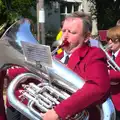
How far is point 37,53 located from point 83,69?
26cm

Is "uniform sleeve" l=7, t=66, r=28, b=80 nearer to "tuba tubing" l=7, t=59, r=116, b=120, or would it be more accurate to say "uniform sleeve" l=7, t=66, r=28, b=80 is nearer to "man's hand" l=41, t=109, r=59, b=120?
"tuba tubing" l=7, t=59, r=116, b=120

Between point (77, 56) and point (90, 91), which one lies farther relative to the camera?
point (77, 56)

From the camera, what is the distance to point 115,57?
3.41 m

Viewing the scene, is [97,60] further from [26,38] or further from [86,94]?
[26,38]

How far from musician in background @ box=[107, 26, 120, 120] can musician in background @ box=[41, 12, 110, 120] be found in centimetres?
65

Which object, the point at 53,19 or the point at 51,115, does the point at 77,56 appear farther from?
the point at 53,19

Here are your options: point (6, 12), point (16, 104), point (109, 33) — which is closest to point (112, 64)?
point (109, 33)

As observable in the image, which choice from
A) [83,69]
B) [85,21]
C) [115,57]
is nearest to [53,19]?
[115,57]

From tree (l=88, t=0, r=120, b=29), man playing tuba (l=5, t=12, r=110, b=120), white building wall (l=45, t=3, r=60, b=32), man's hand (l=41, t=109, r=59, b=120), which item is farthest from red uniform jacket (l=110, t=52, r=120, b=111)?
white building wall (l=45, t=3, r=60, b=32)

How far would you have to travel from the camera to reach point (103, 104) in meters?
2.27

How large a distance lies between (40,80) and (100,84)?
0.48m

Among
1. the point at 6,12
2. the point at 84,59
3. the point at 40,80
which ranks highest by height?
the point at 84,59

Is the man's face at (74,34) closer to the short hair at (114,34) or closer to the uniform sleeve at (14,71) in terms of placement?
the uniform sleeve at (14,71)

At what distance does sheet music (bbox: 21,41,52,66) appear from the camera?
7.11 ft
